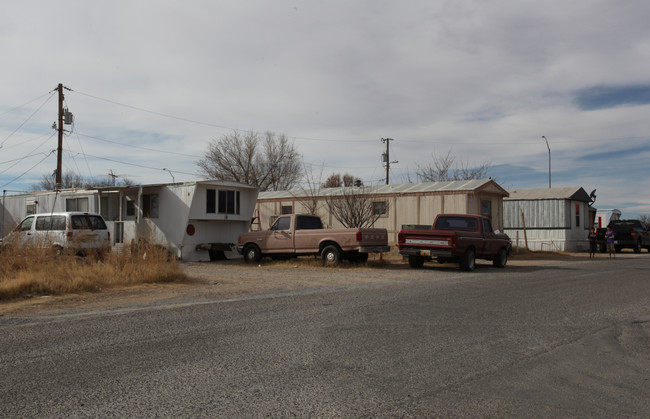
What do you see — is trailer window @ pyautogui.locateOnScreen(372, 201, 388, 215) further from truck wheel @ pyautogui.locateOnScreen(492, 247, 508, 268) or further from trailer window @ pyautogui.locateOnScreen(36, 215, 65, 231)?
trailer window @ pyautogui.locateOnScreen(36, 215, 65, 231)

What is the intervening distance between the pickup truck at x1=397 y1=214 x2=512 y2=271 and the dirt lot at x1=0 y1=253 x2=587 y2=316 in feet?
2.61

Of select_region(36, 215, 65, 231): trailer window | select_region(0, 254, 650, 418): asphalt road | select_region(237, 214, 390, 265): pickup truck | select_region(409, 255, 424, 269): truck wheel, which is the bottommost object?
select_region(0, 254, 650, 418): asphalt road

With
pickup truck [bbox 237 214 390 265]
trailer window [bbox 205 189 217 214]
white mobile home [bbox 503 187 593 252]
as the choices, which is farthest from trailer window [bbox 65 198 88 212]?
white mobile home [bbox 503 187 593 252]

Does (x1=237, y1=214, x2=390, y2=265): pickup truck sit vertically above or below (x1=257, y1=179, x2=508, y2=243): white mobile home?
below

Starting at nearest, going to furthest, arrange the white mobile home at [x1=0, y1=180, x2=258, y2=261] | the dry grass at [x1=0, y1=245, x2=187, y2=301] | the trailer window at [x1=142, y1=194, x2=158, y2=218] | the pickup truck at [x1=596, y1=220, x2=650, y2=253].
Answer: the dry grass at [x1=0, y1=245, x2=187, y2=301] < the white mobile home at [x1=0, y1=180, x2=258, y2=261] < the trailer window at [x1=142, y1=194, x2=158, y2=218] < the pickup truck at [x1=596, y1=220, x2=650, y2=253]

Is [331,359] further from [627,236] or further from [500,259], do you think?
[627,236]

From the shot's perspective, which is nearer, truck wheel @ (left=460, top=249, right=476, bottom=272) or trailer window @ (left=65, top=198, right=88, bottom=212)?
truck wheel @ (left=460, top=249, right=476, bottom=272)

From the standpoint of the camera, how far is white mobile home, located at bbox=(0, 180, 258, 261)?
1981 cm

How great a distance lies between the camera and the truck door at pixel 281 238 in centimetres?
1892

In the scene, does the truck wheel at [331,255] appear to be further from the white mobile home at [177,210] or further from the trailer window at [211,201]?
the trailer window at [211,201]

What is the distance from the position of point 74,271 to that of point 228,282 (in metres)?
3.43

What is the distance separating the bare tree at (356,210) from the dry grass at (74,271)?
46.4 ft

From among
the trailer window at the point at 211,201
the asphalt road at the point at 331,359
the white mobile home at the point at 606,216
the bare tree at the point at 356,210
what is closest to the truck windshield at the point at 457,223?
the trailer window at the point at 211,201

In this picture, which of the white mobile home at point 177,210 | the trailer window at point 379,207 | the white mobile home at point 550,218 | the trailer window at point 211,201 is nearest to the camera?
the white mobile home at point 177,210
